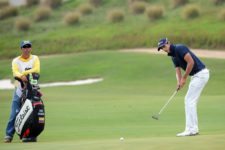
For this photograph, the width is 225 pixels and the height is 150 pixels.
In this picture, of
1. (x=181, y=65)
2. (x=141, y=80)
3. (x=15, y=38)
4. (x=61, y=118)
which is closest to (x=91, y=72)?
(x=141, y=80)

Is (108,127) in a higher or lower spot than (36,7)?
lower

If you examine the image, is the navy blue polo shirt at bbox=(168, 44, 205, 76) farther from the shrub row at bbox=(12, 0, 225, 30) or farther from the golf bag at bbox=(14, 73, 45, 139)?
the shrub row at bbox=(12, 0, 225, 30)

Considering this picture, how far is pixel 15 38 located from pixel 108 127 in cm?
4004

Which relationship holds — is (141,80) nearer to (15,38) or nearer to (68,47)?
(68,47)

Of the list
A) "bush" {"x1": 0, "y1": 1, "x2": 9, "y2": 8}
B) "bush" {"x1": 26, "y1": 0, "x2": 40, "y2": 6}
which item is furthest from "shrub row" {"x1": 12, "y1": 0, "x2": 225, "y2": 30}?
"bush" {"x1": 26, "y1": 0, "x2": 40, "y2": 6}

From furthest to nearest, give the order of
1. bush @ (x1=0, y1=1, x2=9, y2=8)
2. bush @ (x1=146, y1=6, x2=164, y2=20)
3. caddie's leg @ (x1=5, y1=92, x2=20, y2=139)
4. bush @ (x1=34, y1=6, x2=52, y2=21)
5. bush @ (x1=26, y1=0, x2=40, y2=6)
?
1. bush @ (x1=26, y1=0, x2=40, y2=6)
2. bush @ (x1=0, y1=1, x2=9, y2=8)
3. bush @ (x1=34, y1=6, x2=52, y2=21)
4. bush @ (x1=146, y1=6, x2=164, y2=20)
5. caddie's leg @ (x1=5, y1=92, x2=20, y2=139)

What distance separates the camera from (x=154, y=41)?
5166cm

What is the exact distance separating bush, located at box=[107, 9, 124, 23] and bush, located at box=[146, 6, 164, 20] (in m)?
2.18

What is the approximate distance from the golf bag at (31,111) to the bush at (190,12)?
39.2 m

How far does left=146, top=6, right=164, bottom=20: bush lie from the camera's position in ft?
186

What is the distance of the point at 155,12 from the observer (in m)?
56.7

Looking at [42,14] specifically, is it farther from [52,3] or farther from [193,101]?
[193,101]

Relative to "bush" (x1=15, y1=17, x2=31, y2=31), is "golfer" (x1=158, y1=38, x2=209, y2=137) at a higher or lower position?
lower

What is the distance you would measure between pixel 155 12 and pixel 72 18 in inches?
264
